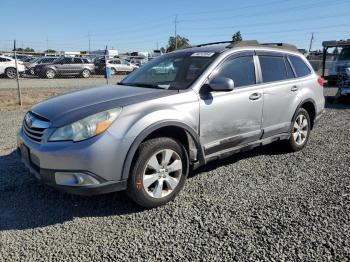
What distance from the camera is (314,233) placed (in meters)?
3.21

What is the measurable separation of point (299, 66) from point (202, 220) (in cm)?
348

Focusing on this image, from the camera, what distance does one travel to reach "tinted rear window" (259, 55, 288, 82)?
4918 mm

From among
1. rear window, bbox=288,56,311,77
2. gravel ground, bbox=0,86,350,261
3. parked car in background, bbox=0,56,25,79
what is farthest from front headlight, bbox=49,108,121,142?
parked car in background, bbox=0,56,25,79

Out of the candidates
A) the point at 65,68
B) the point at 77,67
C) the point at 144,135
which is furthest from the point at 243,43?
the point at 77,67

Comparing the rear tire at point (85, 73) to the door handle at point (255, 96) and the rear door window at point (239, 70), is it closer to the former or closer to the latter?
the rear door window at point (239, 70)

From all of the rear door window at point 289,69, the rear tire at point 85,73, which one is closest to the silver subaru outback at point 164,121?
the rear door window at point 289,69

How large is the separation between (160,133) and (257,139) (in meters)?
1.67

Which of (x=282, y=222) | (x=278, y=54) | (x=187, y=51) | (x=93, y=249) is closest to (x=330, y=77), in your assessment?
(x=278, y=54)

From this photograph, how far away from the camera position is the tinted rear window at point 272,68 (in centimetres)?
492

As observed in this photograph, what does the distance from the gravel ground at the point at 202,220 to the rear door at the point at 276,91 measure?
632 mm

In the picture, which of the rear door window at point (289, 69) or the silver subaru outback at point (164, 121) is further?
the rear door window at point (289, 69)

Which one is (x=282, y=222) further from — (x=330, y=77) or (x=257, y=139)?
(x=330, y=77)

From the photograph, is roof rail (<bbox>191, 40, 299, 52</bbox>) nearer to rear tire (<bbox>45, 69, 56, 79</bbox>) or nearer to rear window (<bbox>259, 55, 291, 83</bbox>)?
A: rear window (<bbox>259, 55, 291, 83</bbox>)

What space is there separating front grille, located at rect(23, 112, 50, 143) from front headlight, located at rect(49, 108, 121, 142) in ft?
0.71
